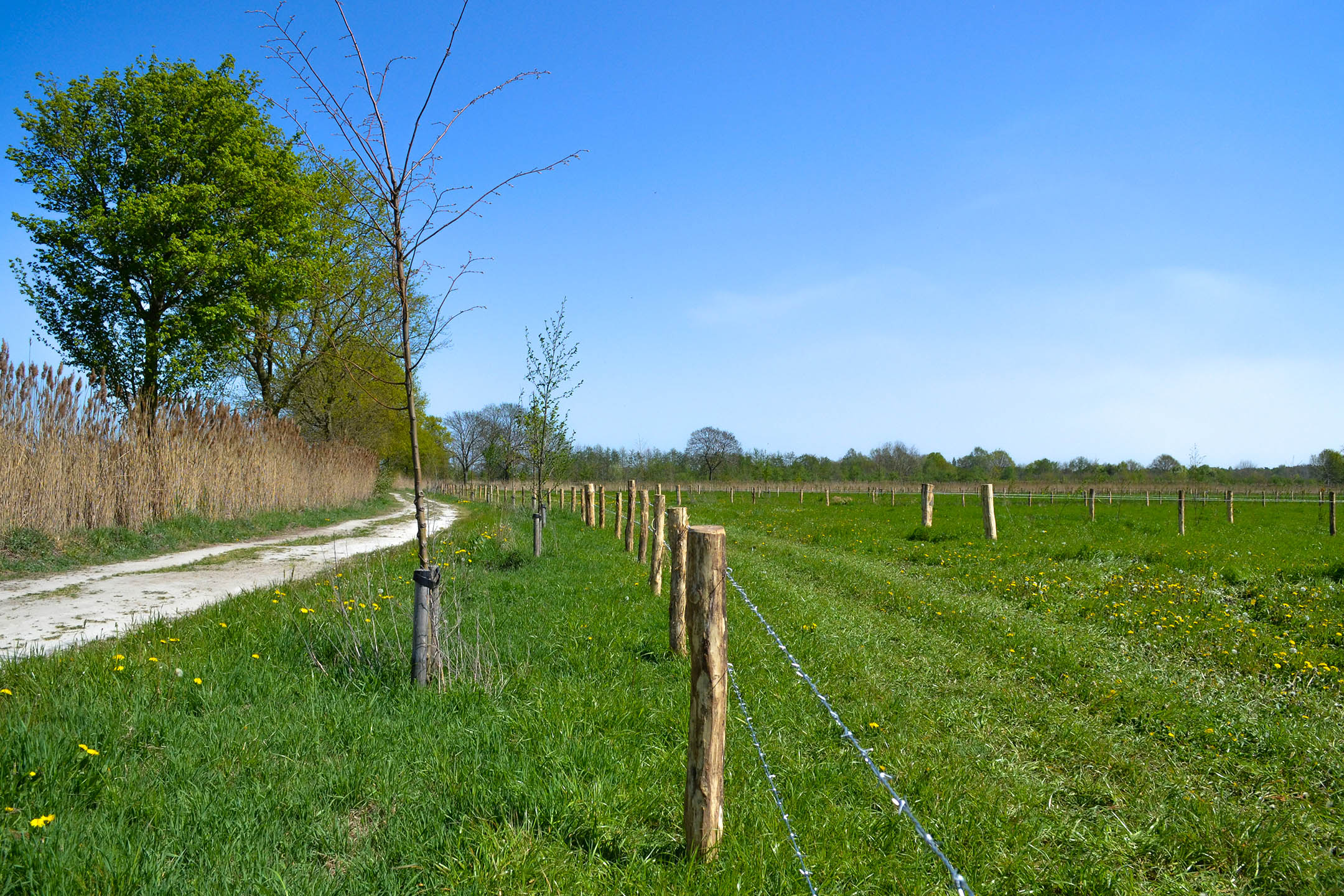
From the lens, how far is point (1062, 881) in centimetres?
332

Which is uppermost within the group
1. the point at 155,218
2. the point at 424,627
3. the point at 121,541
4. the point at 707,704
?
the point at 155,218

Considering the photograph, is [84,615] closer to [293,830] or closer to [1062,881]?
[293,830]

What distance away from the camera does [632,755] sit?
407 centimetres

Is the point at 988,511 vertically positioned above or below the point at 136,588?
above

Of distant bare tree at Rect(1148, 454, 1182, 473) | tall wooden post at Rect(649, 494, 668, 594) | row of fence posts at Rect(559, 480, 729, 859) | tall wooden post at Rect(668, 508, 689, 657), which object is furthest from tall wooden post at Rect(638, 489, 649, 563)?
distant bare tree at Rect(1148, 454, 1182, 473)

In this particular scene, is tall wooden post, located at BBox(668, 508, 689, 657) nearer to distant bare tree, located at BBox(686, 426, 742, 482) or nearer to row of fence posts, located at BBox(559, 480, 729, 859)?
row of fence posts, located at BBox(559, 480, 729, 859)

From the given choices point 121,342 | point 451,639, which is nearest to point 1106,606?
point 451,639

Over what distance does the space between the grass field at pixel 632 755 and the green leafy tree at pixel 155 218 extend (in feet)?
52.9

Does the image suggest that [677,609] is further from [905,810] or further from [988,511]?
[988,511]

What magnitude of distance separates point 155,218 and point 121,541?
10.4 m


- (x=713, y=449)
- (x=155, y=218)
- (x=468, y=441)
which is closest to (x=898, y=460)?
(x=713, y=449)

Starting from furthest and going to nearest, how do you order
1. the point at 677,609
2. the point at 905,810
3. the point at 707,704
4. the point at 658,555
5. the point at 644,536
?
1. the point at 644,536
2. the point at 658,555
3. the point at 677,609
4. the point at 707,704
5. the point at 905,810

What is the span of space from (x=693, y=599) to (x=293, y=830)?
6.53ft

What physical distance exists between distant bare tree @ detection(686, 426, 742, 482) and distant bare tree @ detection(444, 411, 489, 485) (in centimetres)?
3016
